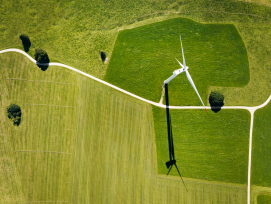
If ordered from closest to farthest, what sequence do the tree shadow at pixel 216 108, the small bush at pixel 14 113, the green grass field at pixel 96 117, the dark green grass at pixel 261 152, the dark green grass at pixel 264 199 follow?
1. the dark green grass at pixel 264 199
2. the dark green grass at pixel 261 152
3. the green grass field at pixel 96 117
4. the tree shadow at pixel 216 108
5. the small bush at pixel 14 113

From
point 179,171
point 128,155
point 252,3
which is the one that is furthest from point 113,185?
point 252,3

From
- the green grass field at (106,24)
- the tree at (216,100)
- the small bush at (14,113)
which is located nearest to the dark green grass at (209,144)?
the tree at (216,100)

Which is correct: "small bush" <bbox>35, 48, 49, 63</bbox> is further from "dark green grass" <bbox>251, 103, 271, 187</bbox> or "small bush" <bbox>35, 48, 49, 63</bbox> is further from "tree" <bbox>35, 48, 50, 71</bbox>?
"dark green grass" <bbox>251, 103, 271, 187</bbox>

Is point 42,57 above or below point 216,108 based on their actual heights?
above

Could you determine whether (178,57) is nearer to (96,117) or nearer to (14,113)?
(96,117)

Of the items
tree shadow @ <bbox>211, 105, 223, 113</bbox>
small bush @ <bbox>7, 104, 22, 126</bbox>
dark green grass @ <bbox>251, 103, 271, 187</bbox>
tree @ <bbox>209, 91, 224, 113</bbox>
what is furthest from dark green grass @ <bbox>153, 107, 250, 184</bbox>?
small bush @ <bbox>7, 104, 22, 126</bbox>

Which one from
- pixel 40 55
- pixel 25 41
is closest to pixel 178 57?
pixel 40 55

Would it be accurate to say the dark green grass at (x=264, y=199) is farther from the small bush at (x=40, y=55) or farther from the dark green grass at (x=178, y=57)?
the small bush at (x=40, y=55)
